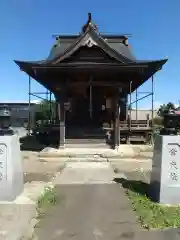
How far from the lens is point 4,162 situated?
18.8 feet

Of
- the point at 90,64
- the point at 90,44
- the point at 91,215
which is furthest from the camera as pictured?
the point at 90,44

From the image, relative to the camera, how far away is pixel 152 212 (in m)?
5.07

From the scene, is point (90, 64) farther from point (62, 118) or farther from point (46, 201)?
point (46, 201)

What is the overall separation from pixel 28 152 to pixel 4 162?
7.91 m

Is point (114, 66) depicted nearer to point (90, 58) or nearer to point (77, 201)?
point (90, 58)

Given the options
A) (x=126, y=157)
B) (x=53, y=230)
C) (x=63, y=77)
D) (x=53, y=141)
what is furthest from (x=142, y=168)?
(x=53, y=141)

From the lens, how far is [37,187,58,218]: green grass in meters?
5.22

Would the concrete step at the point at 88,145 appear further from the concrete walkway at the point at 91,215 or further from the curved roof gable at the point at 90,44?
the concrete walkway at the point at 91,215

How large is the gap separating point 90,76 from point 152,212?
33.2 ft

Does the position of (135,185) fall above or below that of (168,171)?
below

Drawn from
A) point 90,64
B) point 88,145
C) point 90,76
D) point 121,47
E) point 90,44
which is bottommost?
point 88,145

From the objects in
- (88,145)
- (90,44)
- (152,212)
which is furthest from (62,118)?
(152,212)

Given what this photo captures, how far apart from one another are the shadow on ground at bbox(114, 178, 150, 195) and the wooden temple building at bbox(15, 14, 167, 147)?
6807 millimetres

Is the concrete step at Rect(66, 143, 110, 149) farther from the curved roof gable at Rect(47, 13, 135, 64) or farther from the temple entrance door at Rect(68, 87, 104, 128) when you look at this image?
the curved roof gable at Rect(47, 13, 135, 64)
